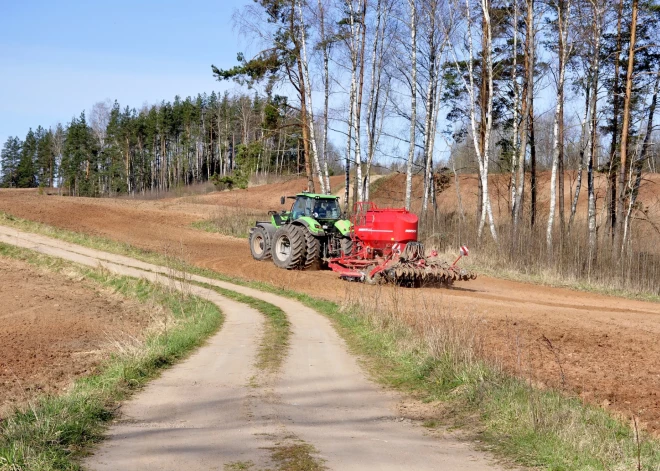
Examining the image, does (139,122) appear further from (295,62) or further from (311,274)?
(311,274)

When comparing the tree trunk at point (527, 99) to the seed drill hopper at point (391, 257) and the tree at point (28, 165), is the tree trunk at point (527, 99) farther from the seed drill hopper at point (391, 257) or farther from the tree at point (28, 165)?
the tree at point (28, 165)

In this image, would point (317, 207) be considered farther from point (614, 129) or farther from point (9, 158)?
point (9, 158)

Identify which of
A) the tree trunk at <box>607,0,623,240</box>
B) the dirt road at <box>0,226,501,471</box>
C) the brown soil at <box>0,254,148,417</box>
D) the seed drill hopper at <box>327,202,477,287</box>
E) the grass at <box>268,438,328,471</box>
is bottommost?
the brown soil at <box>0,254,148,417</box>

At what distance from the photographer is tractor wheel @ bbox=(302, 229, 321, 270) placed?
856 inches

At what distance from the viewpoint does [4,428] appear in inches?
231

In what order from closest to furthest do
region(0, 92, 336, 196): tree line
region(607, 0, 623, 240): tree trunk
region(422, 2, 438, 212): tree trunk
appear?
region(607, 0, 623, 240): tree trunk → region(422, 2, 438, 212): tree trunk → region(0, 92, 336, 196): tree line

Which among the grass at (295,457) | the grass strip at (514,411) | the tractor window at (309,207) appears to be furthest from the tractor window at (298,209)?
the grass at (295,457)

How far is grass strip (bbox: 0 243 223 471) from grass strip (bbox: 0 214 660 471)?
2.99m

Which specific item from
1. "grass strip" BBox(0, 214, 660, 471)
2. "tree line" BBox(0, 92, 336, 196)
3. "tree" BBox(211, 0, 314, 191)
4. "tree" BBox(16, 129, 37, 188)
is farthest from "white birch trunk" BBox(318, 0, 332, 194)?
"tree" BBox(16, 129, 37, 188)

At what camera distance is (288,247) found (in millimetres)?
23297

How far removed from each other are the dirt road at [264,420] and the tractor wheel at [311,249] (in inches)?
412

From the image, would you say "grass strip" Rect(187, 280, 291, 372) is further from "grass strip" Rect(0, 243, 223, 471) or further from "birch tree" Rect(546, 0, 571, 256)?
"birch tree" Rect(546, 0, 571, 256)

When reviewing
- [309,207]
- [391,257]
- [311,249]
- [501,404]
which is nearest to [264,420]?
[501,404]

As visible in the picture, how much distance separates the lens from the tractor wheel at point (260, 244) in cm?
2522
